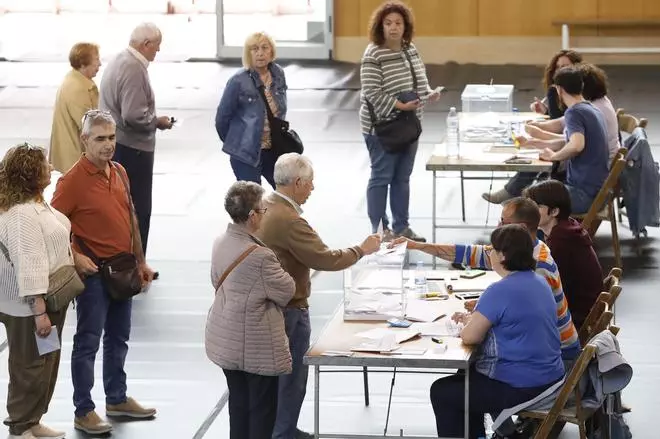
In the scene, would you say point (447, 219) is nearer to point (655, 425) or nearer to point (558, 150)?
point (558, 150)

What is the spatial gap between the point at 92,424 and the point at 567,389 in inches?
90.0

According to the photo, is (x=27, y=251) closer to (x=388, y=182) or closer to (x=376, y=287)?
(x=376, y=287)

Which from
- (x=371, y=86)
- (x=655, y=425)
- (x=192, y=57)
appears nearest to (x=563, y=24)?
(x=192, y=57)

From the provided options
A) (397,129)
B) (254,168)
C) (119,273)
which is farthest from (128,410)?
(397,129)

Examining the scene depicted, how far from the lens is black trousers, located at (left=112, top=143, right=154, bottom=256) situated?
27.2ft

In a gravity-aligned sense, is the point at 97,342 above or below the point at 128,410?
above

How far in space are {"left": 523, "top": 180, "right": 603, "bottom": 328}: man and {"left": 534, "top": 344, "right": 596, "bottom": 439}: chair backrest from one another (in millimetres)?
884

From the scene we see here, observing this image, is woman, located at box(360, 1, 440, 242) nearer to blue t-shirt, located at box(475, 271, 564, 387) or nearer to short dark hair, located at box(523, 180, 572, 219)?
short dark hair, located at box(523, 180, 572, 219)

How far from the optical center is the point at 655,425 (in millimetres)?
6273

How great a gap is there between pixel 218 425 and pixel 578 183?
3.17m

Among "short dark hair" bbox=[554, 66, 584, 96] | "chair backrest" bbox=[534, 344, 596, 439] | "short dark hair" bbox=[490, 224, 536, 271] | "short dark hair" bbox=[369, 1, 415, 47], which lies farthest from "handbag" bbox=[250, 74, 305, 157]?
"chair backrest" bbox=[534, 344, 596, 439]

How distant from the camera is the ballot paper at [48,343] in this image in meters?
5.79

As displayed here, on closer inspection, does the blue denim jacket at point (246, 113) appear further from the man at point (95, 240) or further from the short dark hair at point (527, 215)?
the short dark hair at point (527, 215)

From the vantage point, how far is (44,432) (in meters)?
6.07
